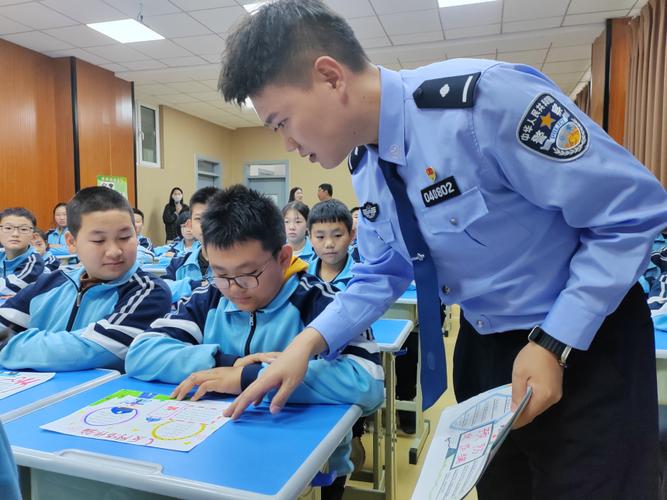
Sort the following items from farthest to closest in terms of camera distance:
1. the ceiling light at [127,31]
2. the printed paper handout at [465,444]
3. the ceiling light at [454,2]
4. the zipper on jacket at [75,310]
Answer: the ceiling light at [127,31]
the ceiling light at [454,2]
the zipper on jacket at [75,310]
the printed paper handout at [465,444]

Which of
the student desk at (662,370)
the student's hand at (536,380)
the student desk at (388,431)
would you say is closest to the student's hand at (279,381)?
the student's hand at (536,380)

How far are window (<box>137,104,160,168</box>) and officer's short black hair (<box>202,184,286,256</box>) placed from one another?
23.4 ft

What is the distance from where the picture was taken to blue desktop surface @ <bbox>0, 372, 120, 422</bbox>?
97cm

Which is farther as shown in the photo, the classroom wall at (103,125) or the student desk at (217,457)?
the classroom wall at (103,125)

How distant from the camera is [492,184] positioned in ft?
2.37

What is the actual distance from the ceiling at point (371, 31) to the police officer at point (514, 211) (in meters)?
3.35

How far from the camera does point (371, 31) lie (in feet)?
17.3

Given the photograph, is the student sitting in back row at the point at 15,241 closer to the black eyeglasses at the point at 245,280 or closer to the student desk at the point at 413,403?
the student desk at the point at 413,403

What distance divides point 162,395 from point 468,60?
850 mm

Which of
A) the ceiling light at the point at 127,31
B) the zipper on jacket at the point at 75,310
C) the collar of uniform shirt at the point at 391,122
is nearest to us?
the collar of uniform shirt at the point at 391,122

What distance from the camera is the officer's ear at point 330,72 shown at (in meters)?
0.72

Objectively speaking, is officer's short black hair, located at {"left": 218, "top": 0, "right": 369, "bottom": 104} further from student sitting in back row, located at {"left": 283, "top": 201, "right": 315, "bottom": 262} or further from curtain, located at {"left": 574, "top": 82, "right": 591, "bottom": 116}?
curtain, located at {"left": 574, "top": 82, "right": 591, "bottom": 116}

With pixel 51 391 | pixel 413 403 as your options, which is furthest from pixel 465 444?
pixel 413 403

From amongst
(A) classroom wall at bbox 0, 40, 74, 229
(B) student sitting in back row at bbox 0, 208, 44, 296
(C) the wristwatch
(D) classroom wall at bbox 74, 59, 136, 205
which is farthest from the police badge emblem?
(D) classroom wall at bbox 74, 59, 136, 205
